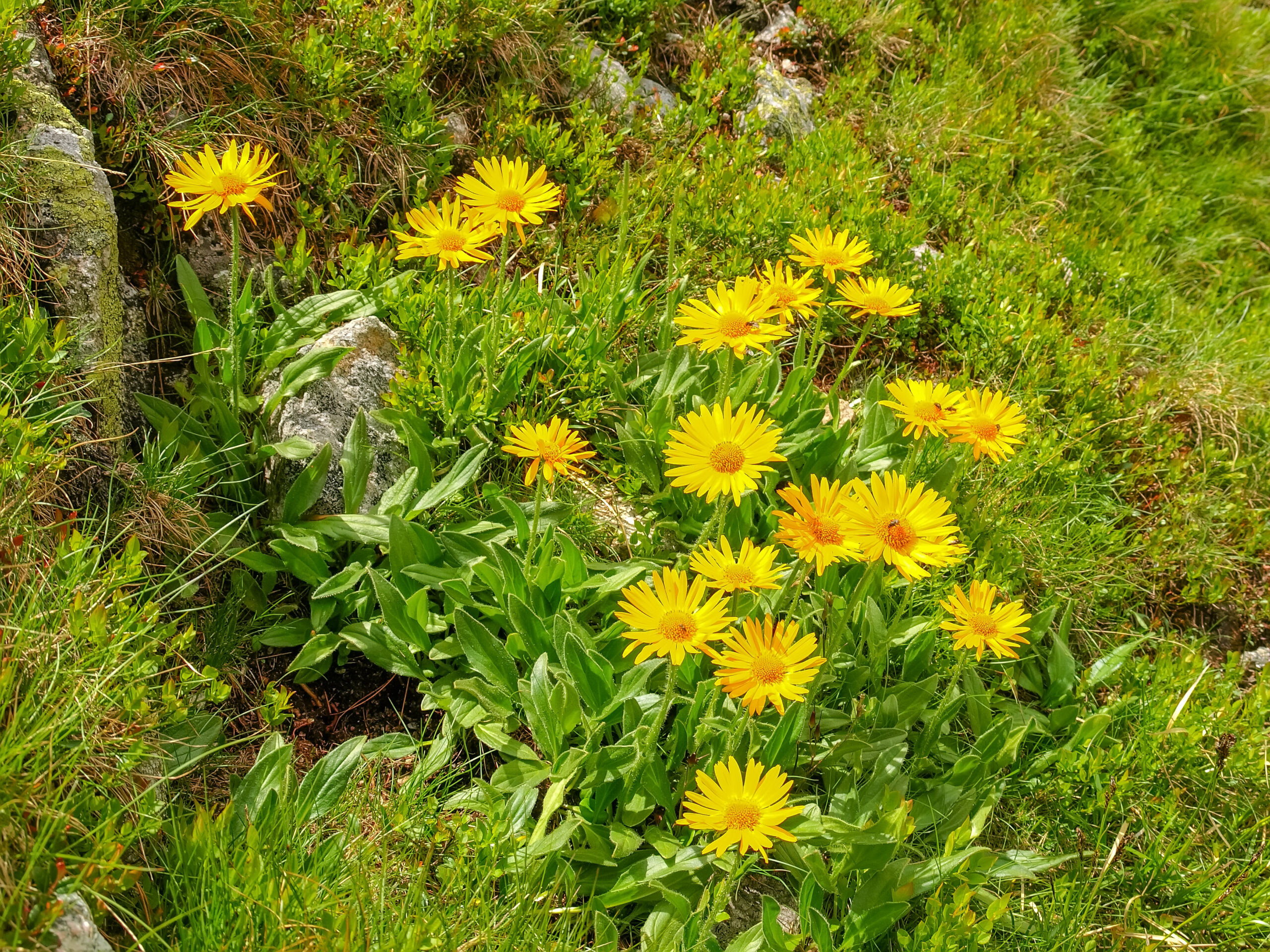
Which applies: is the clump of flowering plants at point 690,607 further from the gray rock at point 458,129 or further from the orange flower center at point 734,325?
the gray rock at point 458,129

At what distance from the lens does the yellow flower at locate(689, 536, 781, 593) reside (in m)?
2.39

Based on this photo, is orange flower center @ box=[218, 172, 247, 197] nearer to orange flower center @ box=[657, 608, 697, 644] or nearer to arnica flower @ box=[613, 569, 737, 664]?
arnica flower @ box=[613, 569, 737, 664]

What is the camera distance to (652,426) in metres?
3.31

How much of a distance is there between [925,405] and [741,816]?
1344 mm

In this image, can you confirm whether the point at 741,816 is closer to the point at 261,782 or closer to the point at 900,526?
the point at 900,526

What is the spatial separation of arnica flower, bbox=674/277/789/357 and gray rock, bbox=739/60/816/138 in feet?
7.50

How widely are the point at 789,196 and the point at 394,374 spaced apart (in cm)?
200

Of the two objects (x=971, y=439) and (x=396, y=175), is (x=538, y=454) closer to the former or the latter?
(x=971, y=439)

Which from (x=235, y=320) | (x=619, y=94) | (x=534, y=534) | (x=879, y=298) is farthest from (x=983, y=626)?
(x=619, y=94)

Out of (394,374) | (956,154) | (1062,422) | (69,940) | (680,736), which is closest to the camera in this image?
(69,940)

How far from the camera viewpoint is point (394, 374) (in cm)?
325

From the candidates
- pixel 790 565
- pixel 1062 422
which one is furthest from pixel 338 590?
pixel 1062 422

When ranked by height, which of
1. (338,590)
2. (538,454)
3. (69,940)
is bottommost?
(338,590)

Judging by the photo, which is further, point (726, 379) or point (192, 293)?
point (192, 293)
